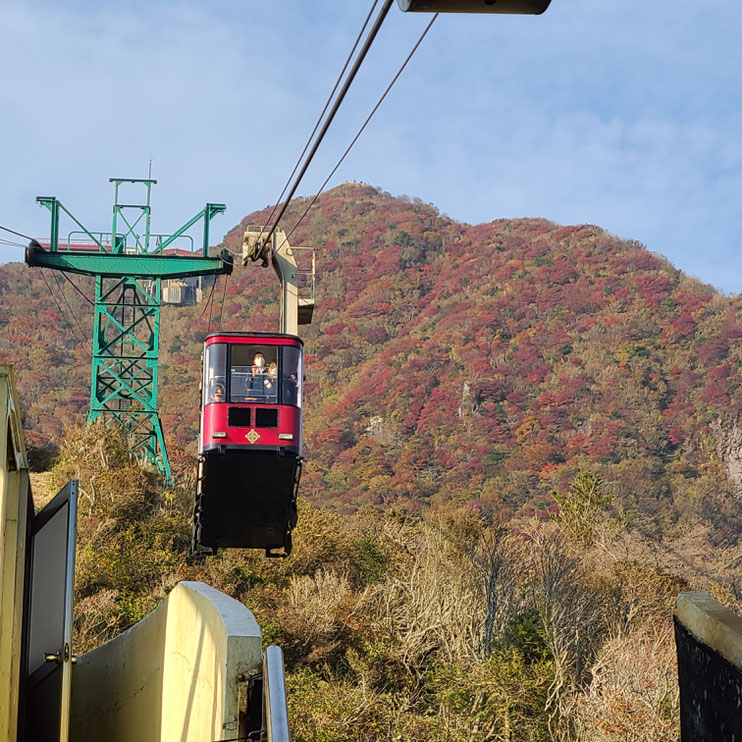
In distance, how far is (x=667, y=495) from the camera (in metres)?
63.4

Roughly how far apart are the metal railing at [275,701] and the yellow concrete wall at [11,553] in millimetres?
3685

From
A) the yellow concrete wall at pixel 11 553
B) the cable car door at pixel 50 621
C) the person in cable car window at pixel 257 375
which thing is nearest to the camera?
the yellow concrete wall at pixel 11 553

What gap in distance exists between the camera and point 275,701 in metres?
3.96

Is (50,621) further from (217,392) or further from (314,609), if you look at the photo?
(314,609)

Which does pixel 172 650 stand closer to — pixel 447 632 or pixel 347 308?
pixel 447 632

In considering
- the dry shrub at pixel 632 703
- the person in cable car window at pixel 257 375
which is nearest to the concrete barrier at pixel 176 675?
the person in cable car window at pixel 257 375

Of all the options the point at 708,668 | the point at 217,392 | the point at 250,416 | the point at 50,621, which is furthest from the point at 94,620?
the point at 708,668

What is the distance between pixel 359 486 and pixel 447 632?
3714 centimetres

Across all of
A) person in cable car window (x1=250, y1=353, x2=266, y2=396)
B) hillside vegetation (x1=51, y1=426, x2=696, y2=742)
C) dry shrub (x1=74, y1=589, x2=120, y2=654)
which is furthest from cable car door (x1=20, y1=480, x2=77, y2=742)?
dry shrub (x1=74, y1=589, x2=120, y2=654)

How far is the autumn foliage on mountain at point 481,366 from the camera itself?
65.4 metres

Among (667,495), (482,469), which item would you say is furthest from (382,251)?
(667,495)

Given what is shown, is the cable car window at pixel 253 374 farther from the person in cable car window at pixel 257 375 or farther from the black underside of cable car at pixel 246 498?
the black underside of cable car at pixel 246 498

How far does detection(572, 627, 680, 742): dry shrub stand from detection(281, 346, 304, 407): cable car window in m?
10.8

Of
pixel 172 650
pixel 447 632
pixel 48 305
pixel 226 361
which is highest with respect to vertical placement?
pixel 48 305
